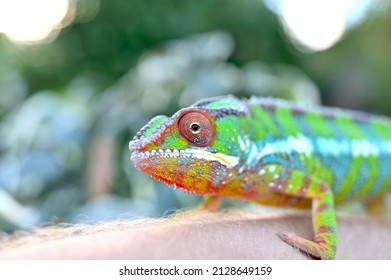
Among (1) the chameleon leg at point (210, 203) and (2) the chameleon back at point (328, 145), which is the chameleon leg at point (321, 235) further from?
(1) the chameleon leg at point (210, 203)

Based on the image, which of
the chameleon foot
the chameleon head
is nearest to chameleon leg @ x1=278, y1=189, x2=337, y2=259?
the chameleon foot

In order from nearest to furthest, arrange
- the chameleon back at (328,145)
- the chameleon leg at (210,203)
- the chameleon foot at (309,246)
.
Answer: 1. the chameleon foot at (309,246)
2. the chameleon back at (328,145)
3. the chameleon leg at (210,203)

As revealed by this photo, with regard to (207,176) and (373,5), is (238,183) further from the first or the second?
(373,5)

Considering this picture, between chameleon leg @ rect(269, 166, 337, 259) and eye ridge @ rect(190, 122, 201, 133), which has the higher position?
eye ridge @ rect(190, 122, 201, 133)

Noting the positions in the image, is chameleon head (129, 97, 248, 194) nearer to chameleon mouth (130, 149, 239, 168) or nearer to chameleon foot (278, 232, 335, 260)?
chameleon mouth (130, 149, 239, 168)

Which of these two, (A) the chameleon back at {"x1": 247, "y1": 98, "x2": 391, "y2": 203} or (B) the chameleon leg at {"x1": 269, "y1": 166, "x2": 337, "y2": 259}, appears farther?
(A) the chameleon back at {"x1": 247, "y1": 98, "x2": 391, "y2": 203}

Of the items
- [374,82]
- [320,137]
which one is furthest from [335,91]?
[320,137]

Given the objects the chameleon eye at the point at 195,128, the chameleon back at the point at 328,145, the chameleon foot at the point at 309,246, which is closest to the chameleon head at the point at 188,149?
the chameleon eye at the point at 195,128
